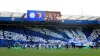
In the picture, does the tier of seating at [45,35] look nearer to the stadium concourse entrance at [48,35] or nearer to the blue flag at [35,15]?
the stadium concourse entrance at [48,35]

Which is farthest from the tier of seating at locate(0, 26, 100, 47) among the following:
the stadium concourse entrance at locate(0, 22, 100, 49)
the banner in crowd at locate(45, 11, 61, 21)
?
the banner in crowd at locate(45, 11, 61, 21)

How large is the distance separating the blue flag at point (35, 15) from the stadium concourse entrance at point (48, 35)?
4769mm

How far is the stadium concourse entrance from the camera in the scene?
5369cm

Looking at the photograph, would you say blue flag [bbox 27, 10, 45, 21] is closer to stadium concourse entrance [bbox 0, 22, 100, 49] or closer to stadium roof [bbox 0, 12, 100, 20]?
stadium roof [bbox 0, 12, 100, 20]

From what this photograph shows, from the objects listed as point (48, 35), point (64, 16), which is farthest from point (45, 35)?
point (64, 16)

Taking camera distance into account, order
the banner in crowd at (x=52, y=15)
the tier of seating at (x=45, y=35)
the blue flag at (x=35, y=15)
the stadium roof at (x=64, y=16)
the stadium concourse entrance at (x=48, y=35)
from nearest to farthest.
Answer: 1. the blue flag at (x=35, y=15)
2. the stadium roof at (x=64, y=16)
3. the banner in crowd at (x=52, y=15)
4. the stadium concourse entrance at (x=48, y=35)
5. the tier of seating at (x=45, y=35)

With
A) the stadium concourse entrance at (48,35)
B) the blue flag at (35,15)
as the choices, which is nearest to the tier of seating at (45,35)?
the stadium concourse entrance at (48,35)

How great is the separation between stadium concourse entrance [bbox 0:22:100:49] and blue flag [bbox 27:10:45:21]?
4769 mm

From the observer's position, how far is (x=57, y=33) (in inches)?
2267

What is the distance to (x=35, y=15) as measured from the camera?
5166 cm

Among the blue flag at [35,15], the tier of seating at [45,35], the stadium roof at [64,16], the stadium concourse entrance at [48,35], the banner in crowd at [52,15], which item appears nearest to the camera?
the blue flag at [35,15]

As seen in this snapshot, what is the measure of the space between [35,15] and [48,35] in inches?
275

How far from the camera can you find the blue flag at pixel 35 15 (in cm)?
5100

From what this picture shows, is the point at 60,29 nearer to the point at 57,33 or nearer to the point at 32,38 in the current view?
the point at 57,33
